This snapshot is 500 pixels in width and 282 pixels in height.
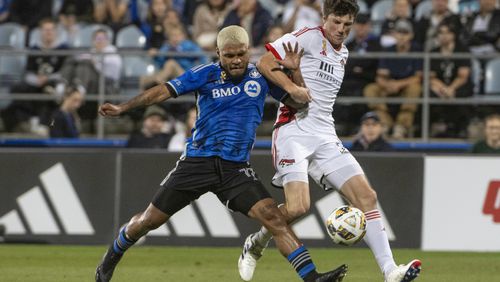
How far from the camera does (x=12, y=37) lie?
17953 mm

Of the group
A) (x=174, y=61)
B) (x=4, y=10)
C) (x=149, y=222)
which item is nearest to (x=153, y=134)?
(x=174, y=61)

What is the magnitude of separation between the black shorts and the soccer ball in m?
0.61

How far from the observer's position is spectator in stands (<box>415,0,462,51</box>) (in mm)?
15773

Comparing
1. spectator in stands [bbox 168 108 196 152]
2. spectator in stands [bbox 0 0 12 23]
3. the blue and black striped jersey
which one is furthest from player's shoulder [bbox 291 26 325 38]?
spectator in stands [bbox 0 0 12 23]

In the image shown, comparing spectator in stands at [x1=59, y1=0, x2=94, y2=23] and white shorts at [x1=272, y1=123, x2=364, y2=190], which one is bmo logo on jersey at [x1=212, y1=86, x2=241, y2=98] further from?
spectator in stands at [x1=59, y1=0, x2=94, y2=23]

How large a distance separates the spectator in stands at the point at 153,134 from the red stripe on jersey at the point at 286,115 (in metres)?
5.62

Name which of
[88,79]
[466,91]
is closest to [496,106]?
[466,91]

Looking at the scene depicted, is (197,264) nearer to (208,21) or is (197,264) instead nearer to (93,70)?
(93,70)

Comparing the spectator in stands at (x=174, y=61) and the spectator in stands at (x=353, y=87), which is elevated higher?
the spectator in stands at (x=174, y=61)

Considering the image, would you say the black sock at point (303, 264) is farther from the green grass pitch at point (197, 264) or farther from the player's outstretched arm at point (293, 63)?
the green grass pitch at point (197, 264)

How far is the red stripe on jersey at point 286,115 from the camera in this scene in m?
9.45

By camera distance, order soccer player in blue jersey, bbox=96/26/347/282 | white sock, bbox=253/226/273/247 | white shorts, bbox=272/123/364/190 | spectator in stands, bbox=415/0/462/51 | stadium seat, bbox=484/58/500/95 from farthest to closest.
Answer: spectator in stands, bbox=415/0/462/51 < stadium seat, bbox=484/58/500/95 < white sock, bbox=253/226/273/247 < white shorts, bbox=272/123/364/190 < soccer player in blue jersey, bbox=96/26/347/282

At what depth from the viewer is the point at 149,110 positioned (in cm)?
1511

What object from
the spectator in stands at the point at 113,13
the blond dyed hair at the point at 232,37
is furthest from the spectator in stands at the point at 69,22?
the blond dyed hair at the point at 232,37
